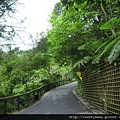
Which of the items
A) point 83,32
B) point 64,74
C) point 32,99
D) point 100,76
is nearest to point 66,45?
point 83,32

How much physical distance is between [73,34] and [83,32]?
43.3 inches

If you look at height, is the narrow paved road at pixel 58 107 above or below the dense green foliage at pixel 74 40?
below

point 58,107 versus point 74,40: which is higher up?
point 74,40

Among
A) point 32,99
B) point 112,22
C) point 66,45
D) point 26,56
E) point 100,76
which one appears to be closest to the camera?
point 112,22

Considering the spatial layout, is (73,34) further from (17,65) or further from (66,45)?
(17,65)

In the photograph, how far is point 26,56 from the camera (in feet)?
25.2

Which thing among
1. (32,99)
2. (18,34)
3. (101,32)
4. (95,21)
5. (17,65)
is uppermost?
(95,21)

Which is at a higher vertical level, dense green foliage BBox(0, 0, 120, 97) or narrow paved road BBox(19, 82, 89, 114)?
dense green foliage BBox(0, 0, 120, 97)

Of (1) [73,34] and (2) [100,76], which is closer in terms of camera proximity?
(2) [100,76]

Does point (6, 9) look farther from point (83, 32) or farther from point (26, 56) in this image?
point (83, 32)

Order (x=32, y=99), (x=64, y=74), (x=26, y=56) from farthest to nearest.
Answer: (x=64, y=74) < (x=32, y=99) < (x=26, y=56)

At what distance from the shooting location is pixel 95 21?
12102mm

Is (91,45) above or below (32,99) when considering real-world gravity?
above

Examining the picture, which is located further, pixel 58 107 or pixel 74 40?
pixel 74 40
